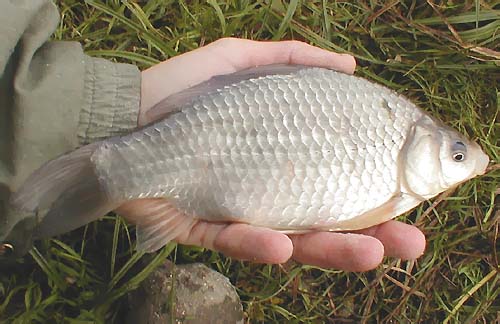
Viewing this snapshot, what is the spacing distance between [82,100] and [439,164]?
977mm

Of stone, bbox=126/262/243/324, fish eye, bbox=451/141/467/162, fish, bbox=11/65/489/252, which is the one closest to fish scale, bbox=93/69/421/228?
fish, bbox=11/65/489/252

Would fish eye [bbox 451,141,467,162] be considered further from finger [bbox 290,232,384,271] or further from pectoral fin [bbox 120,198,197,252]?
pectoral fin [bbox 120,198,197,252]

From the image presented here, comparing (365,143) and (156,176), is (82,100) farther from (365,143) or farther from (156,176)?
(365,143)

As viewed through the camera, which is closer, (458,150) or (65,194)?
(65,194)

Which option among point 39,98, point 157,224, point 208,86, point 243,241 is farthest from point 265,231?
point 39,98

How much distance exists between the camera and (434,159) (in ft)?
6.25

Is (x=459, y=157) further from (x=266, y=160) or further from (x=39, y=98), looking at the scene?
(x=39, y=98)

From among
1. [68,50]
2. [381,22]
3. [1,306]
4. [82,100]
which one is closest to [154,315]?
[1,306]

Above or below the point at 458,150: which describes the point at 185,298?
below

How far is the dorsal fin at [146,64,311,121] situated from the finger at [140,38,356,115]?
0.49 feet

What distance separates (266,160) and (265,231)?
0.18 m

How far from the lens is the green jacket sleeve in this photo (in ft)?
5.88

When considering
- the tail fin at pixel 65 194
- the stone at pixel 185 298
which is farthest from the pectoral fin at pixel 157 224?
the stone at pixel 185 298

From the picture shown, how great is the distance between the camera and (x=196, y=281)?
2.20 meters
